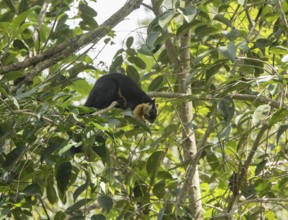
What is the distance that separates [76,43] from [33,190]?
98cm

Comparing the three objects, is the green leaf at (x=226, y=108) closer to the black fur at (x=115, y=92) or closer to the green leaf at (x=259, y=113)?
the green leaf at (x=259, y=113)

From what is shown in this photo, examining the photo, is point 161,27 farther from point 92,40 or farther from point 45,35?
point 45,35

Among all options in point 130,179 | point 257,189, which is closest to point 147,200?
point 130,179

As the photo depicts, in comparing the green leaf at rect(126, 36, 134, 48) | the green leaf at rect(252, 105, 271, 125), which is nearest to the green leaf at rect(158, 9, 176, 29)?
the green leaf at rect(252, 105, 271, 125)

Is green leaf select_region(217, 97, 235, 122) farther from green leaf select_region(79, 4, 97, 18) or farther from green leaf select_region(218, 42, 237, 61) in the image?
green leaf select_region(79, 4, 97, 18)

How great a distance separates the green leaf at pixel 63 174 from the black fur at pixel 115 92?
193cm

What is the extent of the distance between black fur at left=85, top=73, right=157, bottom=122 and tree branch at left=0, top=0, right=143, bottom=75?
4.05 ft

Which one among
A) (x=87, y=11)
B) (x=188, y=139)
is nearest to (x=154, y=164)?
(x=188, y=139)

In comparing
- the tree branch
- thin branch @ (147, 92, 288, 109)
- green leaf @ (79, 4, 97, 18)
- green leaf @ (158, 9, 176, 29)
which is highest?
green leaf @ (79, 4, 97, 18)

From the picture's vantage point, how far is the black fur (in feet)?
16.3

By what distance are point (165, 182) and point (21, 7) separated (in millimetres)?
1400

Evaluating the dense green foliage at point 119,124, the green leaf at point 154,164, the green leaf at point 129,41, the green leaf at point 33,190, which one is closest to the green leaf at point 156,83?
the dense green foliage at point 119,124

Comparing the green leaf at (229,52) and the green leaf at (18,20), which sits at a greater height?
the green leaf at (18,20)

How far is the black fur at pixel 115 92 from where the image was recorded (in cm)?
497
